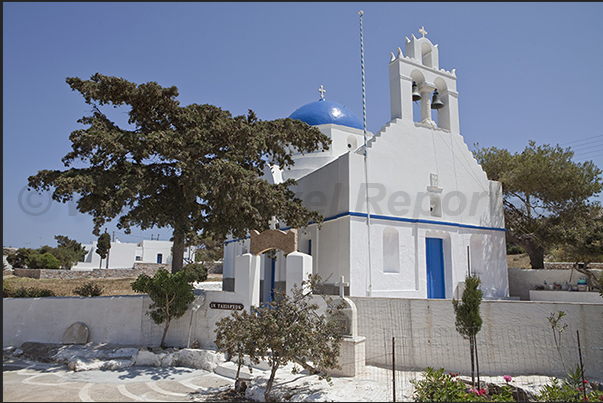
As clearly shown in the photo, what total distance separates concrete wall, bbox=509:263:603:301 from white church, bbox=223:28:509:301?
1935 millimetres

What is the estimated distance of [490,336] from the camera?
11125 millimetres

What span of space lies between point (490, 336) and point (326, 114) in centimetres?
1319

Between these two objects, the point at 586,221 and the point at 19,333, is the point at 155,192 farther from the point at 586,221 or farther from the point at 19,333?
the point at 586,221

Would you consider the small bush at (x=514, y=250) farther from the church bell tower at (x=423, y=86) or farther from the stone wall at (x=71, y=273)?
the stone wall at (x=71, y=273)

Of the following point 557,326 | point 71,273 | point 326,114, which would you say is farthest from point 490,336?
point 71,273

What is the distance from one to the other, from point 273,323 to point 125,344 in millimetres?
6043

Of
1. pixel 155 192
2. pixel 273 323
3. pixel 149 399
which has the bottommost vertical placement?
pixel 149 399

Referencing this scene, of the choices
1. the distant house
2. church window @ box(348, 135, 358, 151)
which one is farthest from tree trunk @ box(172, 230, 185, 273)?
the distant house

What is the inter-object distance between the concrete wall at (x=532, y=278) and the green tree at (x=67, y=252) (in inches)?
1587

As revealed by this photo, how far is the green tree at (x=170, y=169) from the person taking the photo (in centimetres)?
1116

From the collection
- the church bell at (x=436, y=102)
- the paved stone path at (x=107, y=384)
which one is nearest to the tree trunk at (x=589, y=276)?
the church bell at (x=436, y=102)

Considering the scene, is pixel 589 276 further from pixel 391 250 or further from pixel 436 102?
pixel 436 102

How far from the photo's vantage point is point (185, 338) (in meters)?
12.3

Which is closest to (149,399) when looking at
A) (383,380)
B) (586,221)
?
(383,380)
